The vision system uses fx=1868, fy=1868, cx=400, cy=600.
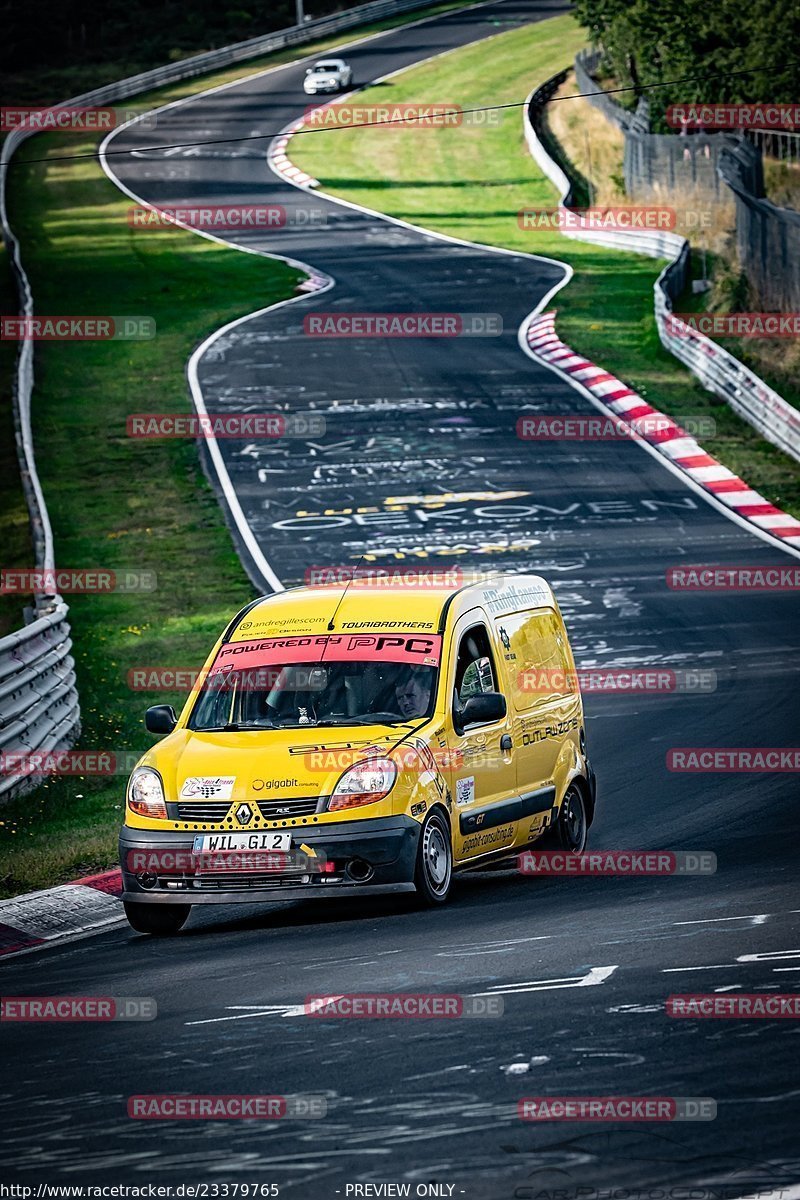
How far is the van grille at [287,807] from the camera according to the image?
1016 centimetres

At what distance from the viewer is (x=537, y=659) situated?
41.1 ft

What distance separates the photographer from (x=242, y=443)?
31688 mm

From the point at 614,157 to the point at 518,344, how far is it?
66.6 ft

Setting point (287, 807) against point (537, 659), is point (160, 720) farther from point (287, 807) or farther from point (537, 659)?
point (537, 659)

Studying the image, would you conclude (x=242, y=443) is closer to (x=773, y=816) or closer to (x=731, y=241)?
(x=731, y=241)

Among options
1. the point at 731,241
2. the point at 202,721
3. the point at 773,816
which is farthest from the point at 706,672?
the point at 731,241

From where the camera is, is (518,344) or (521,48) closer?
(518,344)

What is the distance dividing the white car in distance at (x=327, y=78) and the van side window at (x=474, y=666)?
62.8 m

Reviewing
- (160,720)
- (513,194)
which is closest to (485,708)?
(160,720)

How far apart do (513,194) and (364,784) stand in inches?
1843

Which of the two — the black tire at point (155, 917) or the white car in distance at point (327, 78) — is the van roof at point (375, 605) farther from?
the white car in distance at point (327, 78)

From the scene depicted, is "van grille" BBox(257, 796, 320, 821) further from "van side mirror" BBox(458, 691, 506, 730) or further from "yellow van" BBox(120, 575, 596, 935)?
"van side mirror" BBox(458, 691, 506, 730)

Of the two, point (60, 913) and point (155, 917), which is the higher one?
point (155, 917)

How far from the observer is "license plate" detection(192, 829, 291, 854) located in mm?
10109
